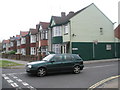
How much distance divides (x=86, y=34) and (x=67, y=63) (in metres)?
13.6

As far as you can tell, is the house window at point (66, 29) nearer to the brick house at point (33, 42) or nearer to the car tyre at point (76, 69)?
the brick house at point (33, 42)

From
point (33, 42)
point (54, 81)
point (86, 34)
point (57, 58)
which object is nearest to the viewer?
point (54, 81)

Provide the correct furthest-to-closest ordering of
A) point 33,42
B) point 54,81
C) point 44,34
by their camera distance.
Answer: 1. point 33,42
2. point 44,34
3. point 54,81

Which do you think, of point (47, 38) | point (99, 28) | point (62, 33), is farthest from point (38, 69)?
point (47, 38)

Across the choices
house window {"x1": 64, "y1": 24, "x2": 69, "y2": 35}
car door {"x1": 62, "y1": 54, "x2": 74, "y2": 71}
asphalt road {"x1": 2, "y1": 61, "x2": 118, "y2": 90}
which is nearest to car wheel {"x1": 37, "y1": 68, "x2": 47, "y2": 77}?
asphalt road {"x1": 2, "y1": 61, "x2": 118, "y2": 90}

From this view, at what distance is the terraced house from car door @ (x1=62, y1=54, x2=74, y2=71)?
1071 centimetres

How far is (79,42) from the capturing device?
23.3 meters

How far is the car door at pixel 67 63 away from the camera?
11.3m

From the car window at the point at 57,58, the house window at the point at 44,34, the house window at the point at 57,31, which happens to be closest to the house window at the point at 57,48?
the house window at the point at 57,31

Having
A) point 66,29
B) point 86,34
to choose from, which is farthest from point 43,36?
point 86,34

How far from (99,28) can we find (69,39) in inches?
242

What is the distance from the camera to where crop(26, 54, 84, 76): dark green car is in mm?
10438

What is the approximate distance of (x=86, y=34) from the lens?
24.2 m

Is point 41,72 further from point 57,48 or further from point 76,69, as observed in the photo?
point 57,48
